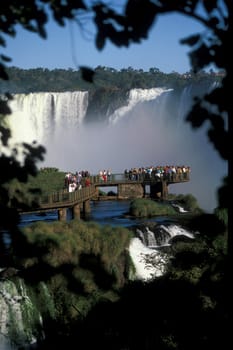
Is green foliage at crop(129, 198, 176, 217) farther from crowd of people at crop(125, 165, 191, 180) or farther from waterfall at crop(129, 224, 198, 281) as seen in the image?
crowd of people at crop(125, 165, 191, 180)

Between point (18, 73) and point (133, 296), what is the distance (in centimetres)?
14129

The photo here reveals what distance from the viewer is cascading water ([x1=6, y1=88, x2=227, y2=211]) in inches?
1742

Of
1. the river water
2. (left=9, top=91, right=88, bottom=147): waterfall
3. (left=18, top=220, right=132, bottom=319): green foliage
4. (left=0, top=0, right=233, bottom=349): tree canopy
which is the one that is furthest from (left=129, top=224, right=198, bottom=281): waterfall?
(left=9, top=91, right=88, bottom=147): waterfall

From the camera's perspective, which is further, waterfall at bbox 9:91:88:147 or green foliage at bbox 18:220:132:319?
waterfall at bbox 9:91:88:147

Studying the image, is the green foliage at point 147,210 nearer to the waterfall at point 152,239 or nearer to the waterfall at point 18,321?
the waterfall at point 152,239

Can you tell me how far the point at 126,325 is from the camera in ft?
25.1

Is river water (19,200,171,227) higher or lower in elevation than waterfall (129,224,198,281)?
higher

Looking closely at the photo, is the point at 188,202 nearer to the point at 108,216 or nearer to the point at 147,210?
the point at 147,210

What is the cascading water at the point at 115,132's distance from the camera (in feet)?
145

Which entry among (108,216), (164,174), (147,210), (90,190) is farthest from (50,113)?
(147,210)

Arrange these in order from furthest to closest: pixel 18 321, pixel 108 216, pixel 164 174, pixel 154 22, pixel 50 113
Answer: pixel 50 113, pixel 164 174, pixel 108 216, pixel 18 321, pixel 154 22

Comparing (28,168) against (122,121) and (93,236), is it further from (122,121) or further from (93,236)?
(122,121)

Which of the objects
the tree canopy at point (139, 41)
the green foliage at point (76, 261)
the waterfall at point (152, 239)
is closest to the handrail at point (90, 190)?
the waterfall at point (152, 239)

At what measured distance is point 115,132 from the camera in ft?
163
